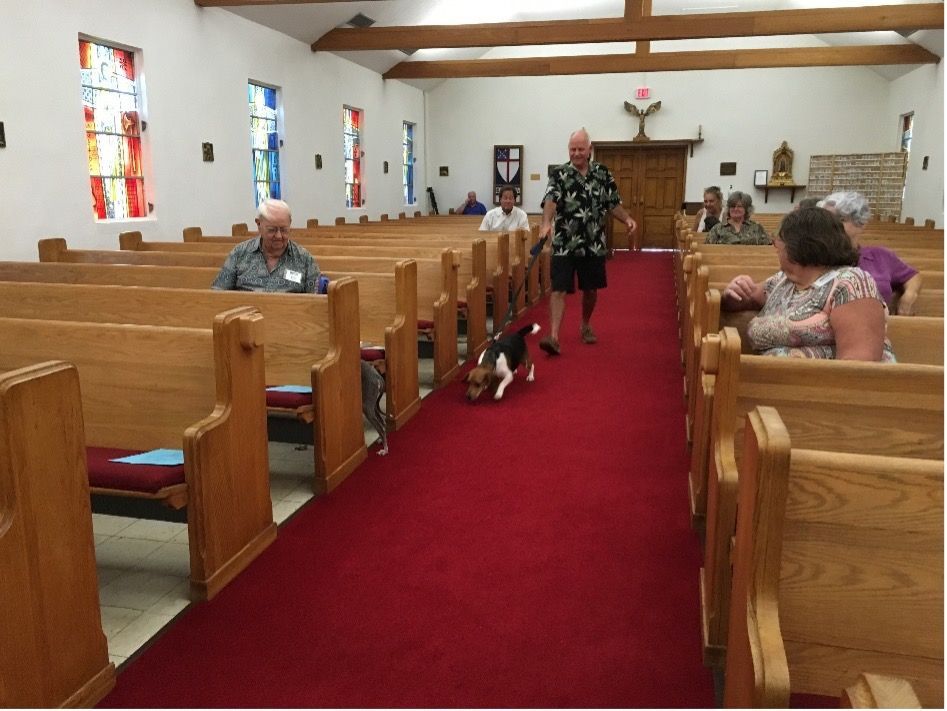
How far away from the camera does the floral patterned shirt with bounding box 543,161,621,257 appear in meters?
5.36

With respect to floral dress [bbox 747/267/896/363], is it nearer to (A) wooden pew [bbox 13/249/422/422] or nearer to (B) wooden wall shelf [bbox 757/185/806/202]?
(A) wooden pew [bbox 13/249/422/422]

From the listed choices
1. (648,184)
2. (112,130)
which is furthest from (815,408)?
(648,184)

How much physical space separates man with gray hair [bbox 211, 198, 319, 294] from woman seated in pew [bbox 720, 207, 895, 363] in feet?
6.96

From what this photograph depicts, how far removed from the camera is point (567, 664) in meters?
2.06

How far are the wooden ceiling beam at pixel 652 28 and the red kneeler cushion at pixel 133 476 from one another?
26.7ft

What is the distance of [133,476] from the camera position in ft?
7.29

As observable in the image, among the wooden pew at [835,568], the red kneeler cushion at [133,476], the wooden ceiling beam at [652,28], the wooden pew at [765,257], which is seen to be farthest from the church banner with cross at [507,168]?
the wooden pew at [835,568]

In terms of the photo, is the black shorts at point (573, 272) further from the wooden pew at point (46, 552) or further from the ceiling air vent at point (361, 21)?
the ceiling air vent at point (361, 21)

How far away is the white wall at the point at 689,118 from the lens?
13539 millimetres

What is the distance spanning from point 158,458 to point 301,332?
0.94 meters

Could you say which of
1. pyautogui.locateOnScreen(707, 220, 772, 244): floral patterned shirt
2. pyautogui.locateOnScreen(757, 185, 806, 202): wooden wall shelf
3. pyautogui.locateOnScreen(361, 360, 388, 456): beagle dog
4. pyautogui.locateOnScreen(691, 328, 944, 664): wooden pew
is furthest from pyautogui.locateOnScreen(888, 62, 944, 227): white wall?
pyautogui.locateOnScreen(691, 328, 944, 664): wooden pew

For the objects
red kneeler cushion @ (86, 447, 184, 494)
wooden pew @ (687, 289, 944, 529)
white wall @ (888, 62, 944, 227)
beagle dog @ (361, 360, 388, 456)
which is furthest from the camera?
white wall @ (888, 62, 944, 227)

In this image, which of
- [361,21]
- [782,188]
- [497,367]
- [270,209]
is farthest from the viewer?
[782,188]

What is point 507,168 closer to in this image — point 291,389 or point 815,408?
point 291,389
